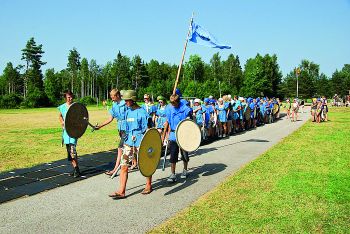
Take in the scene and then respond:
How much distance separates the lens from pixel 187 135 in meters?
8.16

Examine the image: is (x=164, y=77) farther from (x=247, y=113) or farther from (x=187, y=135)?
(x=187, y=135)

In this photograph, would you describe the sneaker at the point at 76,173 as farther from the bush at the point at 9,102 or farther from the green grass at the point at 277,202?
the bush at the point at 9,102

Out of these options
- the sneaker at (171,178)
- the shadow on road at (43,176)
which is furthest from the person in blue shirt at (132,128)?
the shadow on road at (43,176)

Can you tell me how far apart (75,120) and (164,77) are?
4270 inches

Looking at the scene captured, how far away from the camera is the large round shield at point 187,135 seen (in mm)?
7984

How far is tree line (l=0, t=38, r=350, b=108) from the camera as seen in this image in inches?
3167

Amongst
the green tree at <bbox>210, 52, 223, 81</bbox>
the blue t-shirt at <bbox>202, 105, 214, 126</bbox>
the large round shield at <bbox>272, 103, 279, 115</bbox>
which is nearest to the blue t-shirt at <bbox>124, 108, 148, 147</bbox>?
the blue t-shirt at <bbox>202, 105, 214, 126</bbox>

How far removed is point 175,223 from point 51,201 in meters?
2.68

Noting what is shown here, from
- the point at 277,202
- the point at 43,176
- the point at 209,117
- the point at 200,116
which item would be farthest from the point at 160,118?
the point at 277,202

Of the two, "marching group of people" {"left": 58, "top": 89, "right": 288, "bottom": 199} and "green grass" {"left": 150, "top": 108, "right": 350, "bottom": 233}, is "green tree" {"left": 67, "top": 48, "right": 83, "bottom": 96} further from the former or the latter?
"green grass" {"left": 150, "top": 108, "right": 350, "bottom": 233}

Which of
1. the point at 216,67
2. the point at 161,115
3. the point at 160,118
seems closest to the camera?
the point at 161,115

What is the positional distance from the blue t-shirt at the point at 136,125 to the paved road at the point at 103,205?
3.73ft

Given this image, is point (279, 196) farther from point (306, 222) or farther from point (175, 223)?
point (175, 223)

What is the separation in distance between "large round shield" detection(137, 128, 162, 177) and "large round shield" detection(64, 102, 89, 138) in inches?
86.4
